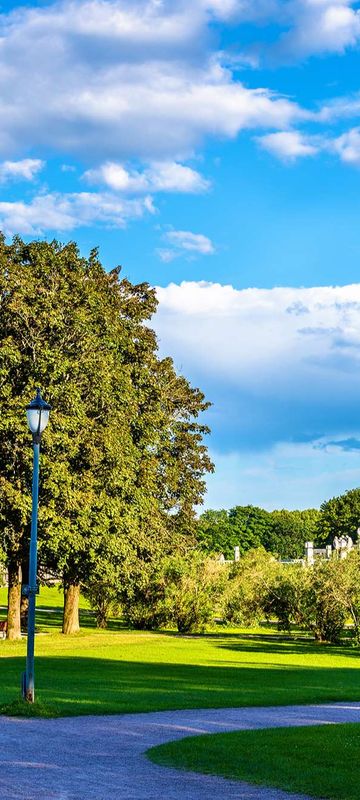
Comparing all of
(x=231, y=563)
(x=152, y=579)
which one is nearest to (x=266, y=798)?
(x=152, y=579)

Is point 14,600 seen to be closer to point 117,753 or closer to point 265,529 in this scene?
point 117,753

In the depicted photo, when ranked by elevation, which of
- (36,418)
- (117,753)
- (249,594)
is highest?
(36,418)

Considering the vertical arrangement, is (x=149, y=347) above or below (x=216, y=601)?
above

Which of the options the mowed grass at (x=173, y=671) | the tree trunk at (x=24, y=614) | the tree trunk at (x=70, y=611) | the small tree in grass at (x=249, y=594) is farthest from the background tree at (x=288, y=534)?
the tree trunk at (x=70, y=611)

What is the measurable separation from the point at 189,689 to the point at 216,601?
2653 cm

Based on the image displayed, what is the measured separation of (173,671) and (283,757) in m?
17.6

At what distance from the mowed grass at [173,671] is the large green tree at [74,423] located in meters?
3.67

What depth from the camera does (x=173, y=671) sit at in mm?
30078

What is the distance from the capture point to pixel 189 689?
24.8 m

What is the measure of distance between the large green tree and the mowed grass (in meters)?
3.67

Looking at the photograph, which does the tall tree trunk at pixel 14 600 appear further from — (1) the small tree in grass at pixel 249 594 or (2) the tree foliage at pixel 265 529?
(2) the tree foliage at pixel 265 529

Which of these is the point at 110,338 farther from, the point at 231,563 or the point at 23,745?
the point at 23,745

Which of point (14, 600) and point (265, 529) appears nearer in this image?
point (14, 600)

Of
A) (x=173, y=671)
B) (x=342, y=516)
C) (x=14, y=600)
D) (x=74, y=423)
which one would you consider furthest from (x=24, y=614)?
(x=342, y=516)
